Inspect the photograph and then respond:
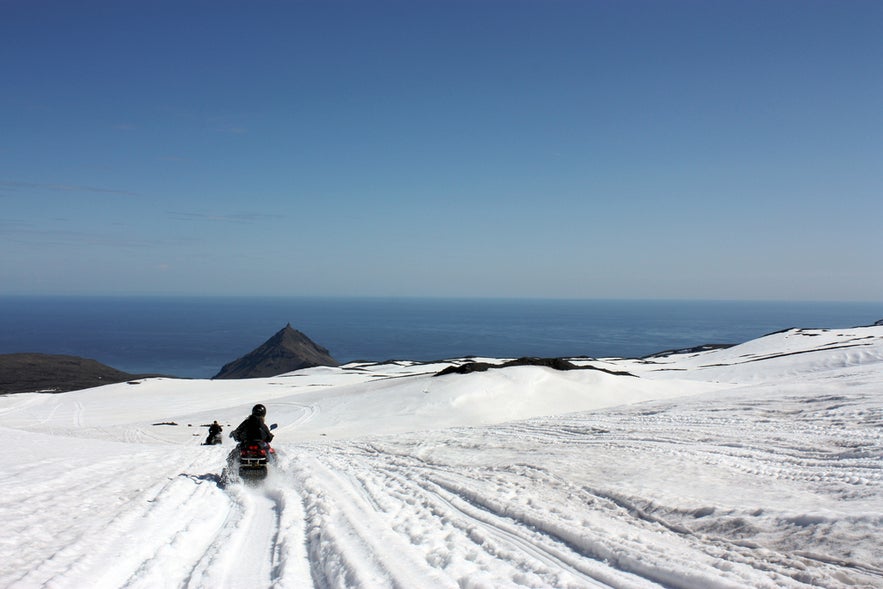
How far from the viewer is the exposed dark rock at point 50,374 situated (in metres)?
47.9

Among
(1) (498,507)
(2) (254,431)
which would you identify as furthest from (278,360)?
(1) (498,507)

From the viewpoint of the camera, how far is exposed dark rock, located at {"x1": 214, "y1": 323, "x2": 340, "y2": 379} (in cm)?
7325

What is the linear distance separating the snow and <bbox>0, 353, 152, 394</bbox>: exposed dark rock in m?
40.0

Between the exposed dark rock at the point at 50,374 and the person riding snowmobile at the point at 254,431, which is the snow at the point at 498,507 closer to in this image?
the person riding snowmobile at the point at 254,431

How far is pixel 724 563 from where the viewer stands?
14.6ft

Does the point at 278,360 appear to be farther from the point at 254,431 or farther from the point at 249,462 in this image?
the point at 249,462

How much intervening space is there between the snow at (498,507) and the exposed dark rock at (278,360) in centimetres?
5996

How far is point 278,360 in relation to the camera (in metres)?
77.1

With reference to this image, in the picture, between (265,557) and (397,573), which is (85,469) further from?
(397,573)

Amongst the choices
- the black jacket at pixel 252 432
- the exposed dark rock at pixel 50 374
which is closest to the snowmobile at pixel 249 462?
the black jacket at pixel 252 432

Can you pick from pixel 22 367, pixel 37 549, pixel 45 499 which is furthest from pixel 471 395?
pixel 22 367

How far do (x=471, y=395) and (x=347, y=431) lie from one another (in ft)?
21.7

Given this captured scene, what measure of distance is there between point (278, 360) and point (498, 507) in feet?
244

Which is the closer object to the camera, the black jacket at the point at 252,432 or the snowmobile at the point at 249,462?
the snowmobile at the point at 249,462
